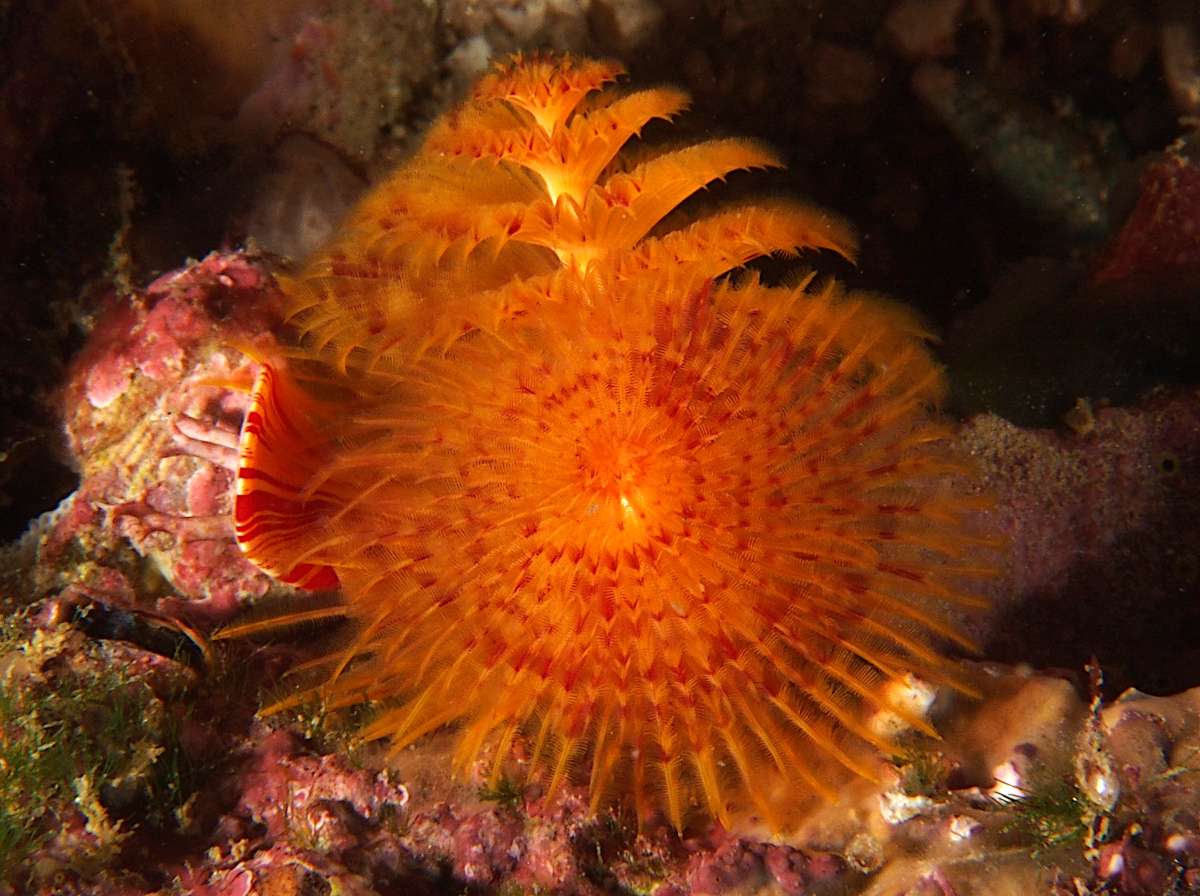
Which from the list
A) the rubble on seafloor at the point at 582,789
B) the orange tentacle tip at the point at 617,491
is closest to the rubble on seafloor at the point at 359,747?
the rubble on seafloor at the point at 582,789

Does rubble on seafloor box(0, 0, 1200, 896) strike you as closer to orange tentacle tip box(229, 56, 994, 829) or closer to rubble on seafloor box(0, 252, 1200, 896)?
rubble on seafloor box(0, 252, 1200, 896)

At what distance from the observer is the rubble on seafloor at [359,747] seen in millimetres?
2297

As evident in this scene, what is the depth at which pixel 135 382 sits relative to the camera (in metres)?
3.32

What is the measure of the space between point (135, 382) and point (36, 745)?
4.94 feet

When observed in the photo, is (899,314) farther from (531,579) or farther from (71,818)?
(71,818)

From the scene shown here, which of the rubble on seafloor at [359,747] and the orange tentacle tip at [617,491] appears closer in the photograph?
the rubble on seafloor at [359,747]

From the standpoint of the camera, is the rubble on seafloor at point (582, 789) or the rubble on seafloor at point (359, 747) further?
the rubble on seafloor at point (582, 789)

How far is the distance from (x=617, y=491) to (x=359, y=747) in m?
1.36

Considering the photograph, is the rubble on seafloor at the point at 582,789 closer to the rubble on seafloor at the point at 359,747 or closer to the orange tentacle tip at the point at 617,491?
the rubble on seafloor at the point at 359,747

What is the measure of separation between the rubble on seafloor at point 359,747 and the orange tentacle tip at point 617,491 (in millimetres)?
173


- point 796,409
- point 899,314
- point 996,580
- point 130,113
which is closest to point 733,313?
point 796,409

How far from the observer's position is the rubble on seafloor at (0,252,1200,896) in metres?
2.30

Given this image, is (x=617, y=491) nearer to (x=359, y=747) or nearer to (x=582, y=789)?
(x=582, y=789)

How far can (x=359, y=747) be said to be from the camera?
2803mm
